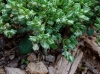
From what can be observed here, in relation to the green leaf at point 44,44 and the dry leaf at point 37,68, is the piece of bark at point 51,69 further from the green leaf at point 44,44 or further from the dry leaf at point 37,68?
the green leaf at point 44,44

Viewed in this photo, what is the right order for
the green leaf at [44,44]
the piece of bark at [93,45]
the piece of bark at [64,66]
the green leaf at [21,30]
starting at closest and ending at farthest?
1. the green leaf at [44,44]
2. the green leaf at [21,30]
3. the piece of bark at [64,66]
4. the piece of bark at [93,45]

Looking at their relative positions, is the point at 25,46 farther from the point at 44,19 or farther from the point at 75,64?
the point at 75,64

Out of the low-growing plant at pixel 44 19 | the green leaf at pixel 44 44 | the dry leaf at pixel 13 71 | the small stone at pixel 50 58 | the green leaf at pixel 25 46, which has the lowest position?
the dry leaf at pixel 13 71

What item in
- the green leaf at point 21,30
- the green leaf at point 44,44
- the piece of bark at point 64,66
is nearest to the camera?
the green leaf at point 44,44

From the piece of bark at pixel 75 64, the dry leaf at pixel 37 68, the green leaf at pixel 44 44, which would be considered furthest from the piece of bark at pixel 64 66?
the green leaf at pixel 44 44

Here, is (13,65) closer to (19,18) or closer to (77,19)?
(19,18)

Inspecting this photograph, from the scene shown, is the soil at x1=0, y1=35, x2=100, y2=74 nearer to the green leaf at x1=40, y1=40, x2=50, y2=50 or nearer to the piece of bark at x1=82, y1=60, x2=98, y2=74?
the piece of bark at x1=82, y1=60, x2=98, y2=74

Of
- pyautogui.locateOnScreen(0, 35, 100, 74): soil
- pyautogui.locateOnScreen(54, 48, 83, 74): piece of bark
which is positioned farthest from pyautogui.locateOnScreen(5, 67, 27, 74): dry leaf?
pyautogui.locateOnScreen(54, 48, 83, 74): piece of bark

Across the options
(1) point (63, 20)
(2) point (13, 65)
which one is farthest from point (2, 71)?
(1) point (63, 20)
